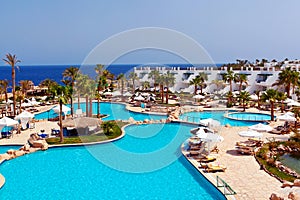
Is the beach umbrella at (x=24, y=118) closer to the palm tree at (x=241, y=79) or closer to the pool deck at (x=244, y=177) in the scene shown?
the pool deck at (x=244, y=177)

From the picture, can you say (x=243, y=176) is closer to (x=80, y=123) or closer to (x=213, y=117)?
(x=80, y=123)

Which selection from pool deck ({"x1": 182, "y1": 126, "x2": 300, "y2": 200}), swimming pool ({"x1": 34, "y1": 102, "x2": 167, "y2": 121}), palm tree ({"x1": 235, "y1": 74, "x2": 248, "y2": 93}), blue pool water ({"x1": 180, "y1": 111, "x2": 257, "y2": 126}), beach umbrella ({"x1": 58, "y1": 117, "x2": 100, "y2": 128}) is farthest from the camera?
palm tree ({"x1": 235, "y1": 74, "x2": 248, "y2": 93})

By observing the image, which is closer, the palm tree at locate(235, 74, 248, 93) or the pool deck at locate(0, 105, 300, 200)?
the pool deck at locate(0, 105, 300, 200)

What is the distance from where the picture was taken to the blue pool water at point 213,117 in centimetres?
2969

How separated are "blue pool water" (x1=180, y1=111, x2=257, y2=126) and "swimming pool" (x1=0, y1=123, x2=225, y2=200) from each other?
825cm

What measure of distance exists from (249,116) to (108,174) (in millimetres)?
20239

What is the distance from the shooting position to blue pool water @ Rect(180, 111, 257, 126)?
2969cm

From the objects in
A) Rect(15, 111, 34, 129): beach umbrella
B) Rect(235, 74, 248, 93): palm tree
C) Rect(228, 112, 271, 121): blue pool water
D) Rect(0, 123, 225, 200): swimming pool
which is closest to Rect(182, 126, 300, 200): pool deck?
Rect(0, 123, 225, 200): swimming pool

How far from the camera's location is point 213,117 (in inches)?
1284

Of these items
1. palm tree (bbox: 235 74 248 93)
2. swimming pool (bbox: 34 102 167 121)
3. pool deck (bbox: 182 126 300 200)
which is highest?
palm tree (bbox: 235 74 248 93)

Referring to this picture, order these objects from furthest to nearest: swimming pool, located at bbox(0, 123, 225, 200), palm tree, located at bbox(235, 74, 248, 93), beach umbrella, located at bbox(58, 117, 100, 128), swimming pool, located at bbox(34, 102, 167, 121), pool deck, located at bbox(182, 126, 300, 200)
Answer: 1. palm tree, located at bbox(235, 74, 248, 93)
2. swimming pool, located at bbox(34, 102, 167, 121)
3. beach umbrella, located at bbox(58, 117, 100, 128)
4. swimming pool, located at bbox(0, 123, 225, 200)
5. pool deck, located at bbox(182, 126, 300, 200)

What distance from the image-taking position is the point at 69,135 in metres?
23.5

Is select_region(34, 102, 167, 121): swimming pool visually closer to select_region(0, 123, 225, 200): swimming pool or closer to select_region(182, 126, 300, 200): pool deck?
select_region(0, 123, 225, 200): swimming pool

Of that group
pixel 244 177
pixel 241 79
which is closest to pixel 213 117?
pixel 241 79
